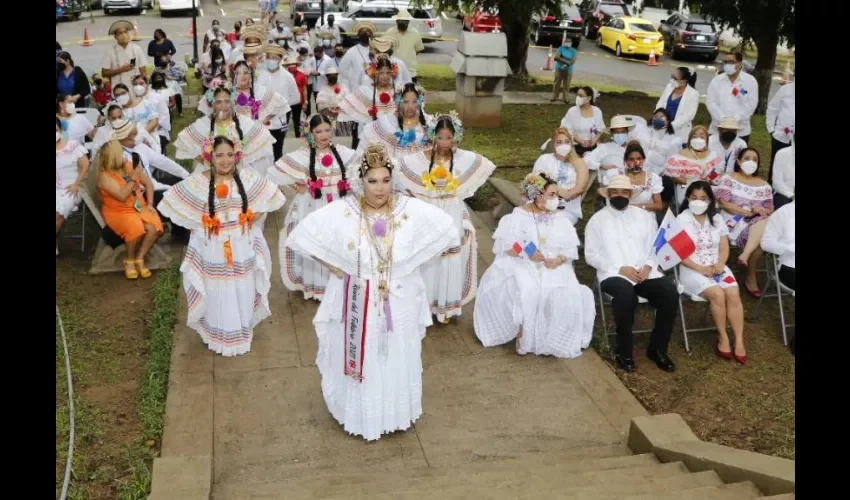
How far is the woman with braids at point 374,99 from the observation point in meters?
10.3

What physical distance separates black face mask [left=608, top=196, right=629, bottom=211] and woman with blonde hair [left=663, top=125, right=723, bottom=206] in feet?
6.78

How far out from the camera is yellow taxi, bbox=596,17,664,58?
94.6 ft

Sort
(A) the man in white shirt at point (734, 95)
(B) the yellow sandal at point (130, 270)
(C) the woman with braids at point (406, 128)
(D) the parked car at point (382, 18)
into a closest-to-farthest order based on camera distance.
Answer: (C) the woman with braids at point (406, 128)
(B) the yellow sandal at point (130, 270)
(A) the man in white shirt at point (734, 95)
(D) the parked car at point (382, 18)

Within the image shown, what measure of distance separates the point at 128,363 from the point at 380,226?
288cm

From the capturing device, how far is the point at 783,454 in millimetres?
6391

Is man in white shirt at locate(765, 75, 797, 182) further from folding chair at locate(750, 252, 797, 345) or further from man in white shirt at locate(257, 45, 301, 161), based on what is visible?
man in white shirt at locate(257, 45, 301, 161)

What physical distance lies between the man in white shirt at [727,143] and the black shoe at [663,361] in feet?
10.9

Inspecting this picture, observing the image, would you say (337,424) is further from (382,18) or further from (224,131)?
(382,18)

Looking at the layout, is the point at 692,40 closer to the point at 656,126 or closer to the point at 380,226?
the point at 656,126

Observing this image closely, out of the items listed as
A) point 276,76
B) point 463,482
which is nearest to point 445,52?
point 276,76

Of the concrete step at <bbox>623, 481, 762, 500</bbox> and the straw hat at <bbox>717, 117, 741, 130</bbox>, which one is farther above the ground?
the straw hat at <bbox>717, 117, 741, 130</bbox>

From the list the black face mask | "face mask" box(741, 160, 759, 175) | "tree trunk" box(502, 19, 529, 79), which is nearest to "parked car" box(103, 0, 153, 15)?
"tree trunk" box(502, 19, 529, 79)

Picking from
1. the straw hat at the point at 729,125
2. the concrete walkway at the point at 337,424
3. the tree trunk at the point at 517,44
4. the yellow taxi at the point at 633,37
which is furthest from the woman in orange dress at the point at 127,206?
the yellow taxi at the point at 633,37

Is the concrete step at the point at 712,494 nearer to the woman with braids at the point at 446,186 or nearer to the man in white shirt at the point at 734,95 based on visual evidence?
the woman with braids at the point at 446,186
